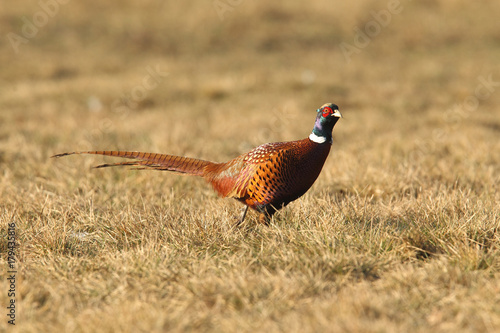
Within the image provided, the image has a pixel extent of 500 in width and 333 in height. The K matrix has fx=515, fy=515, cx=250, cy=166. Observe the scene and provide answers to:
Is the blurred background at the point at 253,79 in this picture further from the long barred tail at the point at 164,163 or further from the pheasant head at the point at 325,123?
the long barred tail at the point at 164,163

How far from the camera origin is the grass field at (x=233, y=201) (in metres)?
2.33

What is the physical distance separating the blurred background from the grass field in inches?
2.2

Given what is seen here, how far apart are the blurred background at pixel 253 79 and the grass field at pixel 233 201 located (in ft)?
0.18

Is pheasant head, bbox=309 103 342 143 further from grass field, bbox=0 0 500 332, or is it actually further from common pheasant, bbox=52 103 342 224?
grass field, bbox=0 0 500 332

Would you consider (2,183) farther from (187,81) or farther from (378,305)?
(187,81)

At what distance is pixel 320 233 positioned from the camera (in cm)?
287

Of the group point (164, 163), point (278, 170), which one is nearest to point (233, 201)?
point (164, 163)

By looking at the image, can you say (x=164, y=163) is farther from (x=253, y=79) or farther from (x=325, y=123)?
(x=253, y=79)

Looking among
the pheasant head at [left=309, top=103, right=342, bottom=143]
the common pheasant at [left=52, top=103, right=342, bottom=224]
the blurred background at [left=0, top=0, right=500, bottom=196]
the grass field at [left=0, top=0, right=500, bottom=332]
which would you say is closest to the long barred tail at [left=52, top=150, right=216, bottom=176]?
the common pheasant at [left=52, top=103, right=342, bottom=224]

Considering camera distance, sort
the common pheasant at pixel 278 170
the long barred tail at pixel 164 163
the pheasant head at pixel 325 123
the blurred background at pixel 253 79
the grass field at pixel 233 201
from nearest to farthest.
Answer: the grass field at pixel 233 201 → the common pheasant at pixel 278 170 → the pheasant head at pixel 325 123 → the long barred tail at pixel 164 163 → the blurred background at pixel 253 79

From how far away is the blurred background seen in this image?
5754 mm

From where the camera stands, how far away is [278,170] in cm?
303

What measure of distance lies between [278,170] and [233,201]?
35.4 inches

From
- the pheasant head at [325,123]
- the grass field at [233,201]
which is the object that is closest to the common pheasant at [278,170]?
the pheasant head at [325,123]
